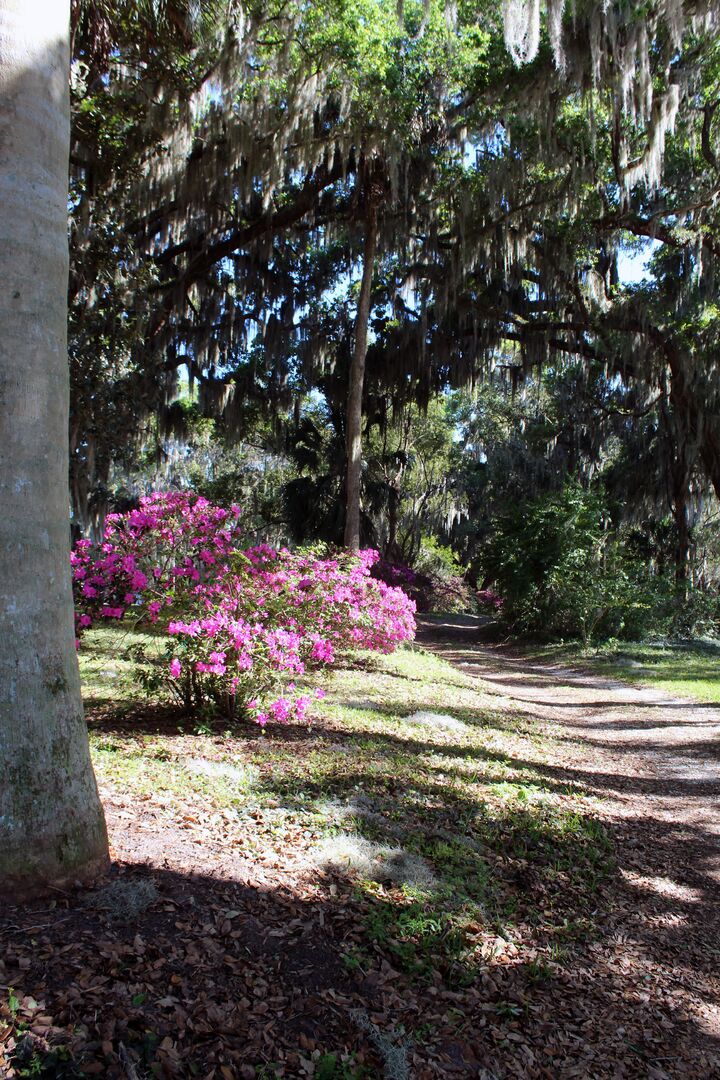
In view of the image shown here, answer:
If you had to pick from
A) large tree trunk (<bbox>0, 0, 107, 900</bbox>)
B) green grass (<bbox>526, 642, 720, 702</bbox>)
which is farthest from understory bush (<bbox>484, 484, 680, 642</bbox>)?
large tree trunk (<bbox>0, 0, 107, 900</bbox>)

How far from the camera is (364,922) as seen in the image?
9.88 ft

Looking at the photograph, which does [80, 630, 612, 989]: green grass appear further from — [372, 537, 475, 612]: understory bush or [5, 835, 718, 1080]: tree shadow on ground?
[372, 537, 475, 612]: understory bush

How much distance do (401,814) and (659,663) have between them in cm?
1049

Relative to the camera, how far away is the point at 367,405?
819 inches

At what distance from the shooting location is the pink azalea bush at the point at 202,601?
4.88 metres

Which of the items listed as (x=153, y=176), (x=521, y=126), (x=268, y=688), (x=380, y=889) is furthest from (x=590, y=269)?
(x=380, y=889)

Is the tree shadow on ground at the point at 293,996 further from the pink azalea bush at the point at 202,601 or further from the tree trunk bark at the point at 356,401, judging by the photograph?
the tree trunk bark at the point at 356,401

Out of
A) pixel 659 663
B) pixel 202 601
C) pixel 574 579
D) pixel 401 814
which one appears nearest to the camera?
pixel 401 814

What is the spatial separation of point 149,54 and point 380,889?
1126 centimetres

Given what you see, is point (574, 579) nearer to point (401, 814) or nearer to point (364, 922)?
point (401, 814)

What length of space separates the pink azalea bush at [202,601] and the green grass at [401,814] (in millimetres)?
344

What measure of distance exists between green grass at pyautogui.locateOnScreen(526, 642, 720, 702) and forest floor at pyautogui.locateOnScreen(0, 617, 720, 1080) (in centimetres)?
550

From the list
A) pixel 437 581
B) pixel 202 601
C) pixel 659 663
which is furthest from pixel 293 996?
pixel 437 581

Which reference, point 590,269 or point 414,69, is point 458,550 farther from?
point 414,69
